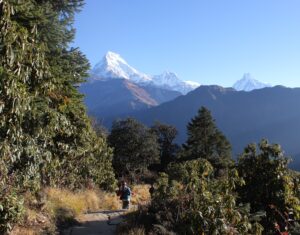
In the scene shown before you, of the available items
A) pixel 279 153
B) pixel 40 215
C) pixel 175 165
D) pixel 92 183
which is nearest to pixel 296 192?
pixel 279 153

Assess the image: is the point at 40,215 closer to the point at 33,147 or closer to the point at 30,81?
the point at 33,147

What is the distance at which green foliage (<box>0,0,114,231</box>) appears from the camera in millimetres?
8070

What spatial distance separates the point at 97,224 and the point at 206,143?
4772cm

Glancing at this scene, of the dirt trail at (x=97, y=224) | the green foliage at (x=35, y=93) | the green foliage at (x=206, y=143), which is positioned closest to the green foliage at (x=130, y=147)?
the green foliage at (x=206, y=143)

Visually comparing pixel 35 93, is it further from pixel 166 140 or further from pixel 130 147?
pixel 166 140

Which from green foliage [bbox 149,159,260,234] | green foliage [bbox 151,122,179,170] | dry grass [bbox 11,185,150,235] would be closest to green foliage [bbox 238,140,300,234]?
green foliage [bbox 149,159,260,234]

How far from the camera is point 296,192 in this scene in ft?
35.9

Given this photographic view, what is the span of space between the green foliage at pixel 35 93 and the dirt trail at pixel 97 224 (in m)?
2.16

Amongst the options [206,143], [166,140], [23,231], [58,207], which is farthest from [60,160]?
[166,140]

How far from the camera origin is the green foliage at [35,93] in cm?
807

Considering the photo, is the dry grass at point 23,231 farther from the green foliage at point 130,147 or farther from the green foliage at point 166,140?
the green foliage at point 166,140

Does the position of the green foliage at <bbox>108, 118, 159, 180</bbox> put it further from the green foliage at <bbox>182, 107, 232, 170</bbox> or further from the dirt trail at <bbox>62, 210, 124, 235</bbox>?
the dirt trail at <bbox>62, 210, 124, 235</bbox>

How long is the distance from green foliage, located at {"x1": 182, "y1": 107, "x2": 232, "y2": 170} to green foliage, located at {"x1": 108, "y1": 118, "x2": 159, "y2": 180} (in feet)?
34.9

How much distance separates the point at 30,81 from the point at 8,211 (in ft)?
9.33
